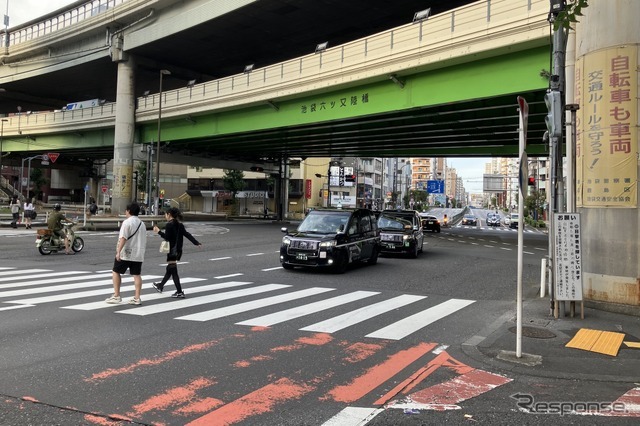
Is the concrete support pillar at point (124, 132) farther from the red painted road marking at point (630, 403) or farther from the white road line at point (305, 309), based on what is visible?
the red painted road marking at point (630, 403)

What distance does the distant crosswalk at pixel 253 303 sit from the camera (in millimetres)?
7781

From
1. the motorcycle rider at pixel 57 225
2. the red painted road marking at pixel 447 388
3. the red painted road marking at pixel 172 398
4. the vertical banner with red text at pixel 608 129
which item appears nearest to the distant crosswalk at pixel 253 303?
the red painted road marking at pixel 447 388

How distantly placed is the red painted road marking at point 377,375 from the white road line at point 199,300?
4.29 metres

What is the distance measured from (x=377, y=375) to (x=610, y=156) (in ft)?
20.7

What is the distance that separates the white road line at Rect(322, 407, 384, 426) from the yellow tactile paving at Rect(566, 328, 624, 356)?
3.68m

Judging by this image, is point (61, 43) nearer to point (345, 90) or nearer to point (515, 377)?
point (345, 90)

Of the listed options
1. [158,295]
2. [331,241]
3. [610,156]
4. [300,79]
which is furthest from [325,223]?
[300,79]

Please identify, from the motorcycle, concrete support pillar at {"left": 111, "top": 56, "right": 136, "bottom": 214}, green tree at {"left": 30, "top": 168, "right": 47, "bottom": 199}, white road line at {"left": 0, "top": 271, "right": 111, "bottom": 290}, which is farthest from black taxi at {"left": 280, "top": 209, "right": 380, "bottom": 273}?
green tree at {"left": 30, "top": 168, "right": 47, "bottom": 199}

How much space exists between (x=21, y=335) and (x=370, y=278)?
8.38m

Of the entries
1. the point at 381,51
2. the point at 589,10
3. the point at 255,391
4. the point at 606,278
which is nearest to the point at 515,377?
the point at 255,391

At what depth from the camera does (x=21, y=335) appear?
6.42 m

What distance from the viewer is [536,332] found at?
7145 millimetres

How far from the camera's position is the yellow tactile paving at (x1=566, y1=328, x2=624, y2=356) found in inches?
250

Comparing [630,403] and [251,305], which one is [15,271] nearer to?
[251,305]
